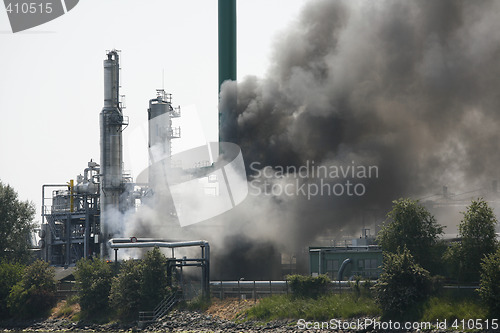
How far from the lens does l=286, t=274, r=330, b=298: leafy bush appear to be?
2260 inches

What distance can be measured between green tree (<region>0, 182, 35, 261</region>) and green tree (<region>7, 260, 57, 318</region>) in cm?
1516

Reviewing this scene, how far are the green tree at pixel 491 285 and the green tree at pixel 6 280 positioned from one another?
45.4 metres

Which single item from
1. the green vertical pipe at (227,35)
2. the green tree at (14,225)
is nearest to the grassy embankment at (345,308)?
the green vertical pipe at (227,35)

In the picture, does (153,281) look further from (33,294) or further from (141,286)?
(33,294)

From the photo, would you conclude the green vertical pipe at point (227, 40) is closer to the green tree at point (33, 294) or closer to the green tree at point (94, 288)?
the green tree at point (94, 288)

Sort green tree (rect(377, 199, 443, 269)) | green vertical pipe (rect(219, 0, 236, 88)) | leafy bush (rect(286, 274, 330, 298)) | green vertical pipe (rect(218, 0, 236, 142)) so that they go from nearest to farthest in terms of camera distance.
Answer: green tree (rect(377, 199, 443, 269)) → leafy bush (rect(286, 274, 330, 298)) → green vertical pipe (rect(218, 0, 236, 142)) → green vertical pipe (rect(219, 0, 236, 88))

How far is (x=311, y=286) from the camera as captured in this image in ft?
189

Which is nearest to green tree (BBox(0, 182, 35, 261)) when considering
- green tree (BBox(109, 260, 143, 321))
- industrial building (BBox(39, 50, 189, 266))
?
industrial building (BBox(39, 50, 189, 266))

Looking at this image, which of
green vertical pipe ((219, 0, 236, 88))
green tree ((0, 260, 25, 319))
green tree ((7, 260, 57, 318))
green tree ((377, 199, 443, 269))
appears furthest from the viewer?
green vertical pipe ((219, 0, 236, 88))

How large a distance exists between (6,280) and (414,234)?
4027cm

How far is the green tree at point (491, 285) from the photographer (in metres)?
45.9

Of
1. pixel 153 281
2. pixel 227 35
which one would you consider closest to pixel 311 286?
pixel 153 281

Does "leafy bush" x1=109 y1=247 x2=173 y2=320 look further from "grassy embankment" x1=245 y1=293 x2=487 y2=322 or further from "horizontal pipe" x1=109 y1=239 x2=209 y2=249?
"grassy embankment" x1=245 y1=293 x2=487 y2=322

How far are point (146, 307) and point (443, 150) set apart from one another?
3281cm
